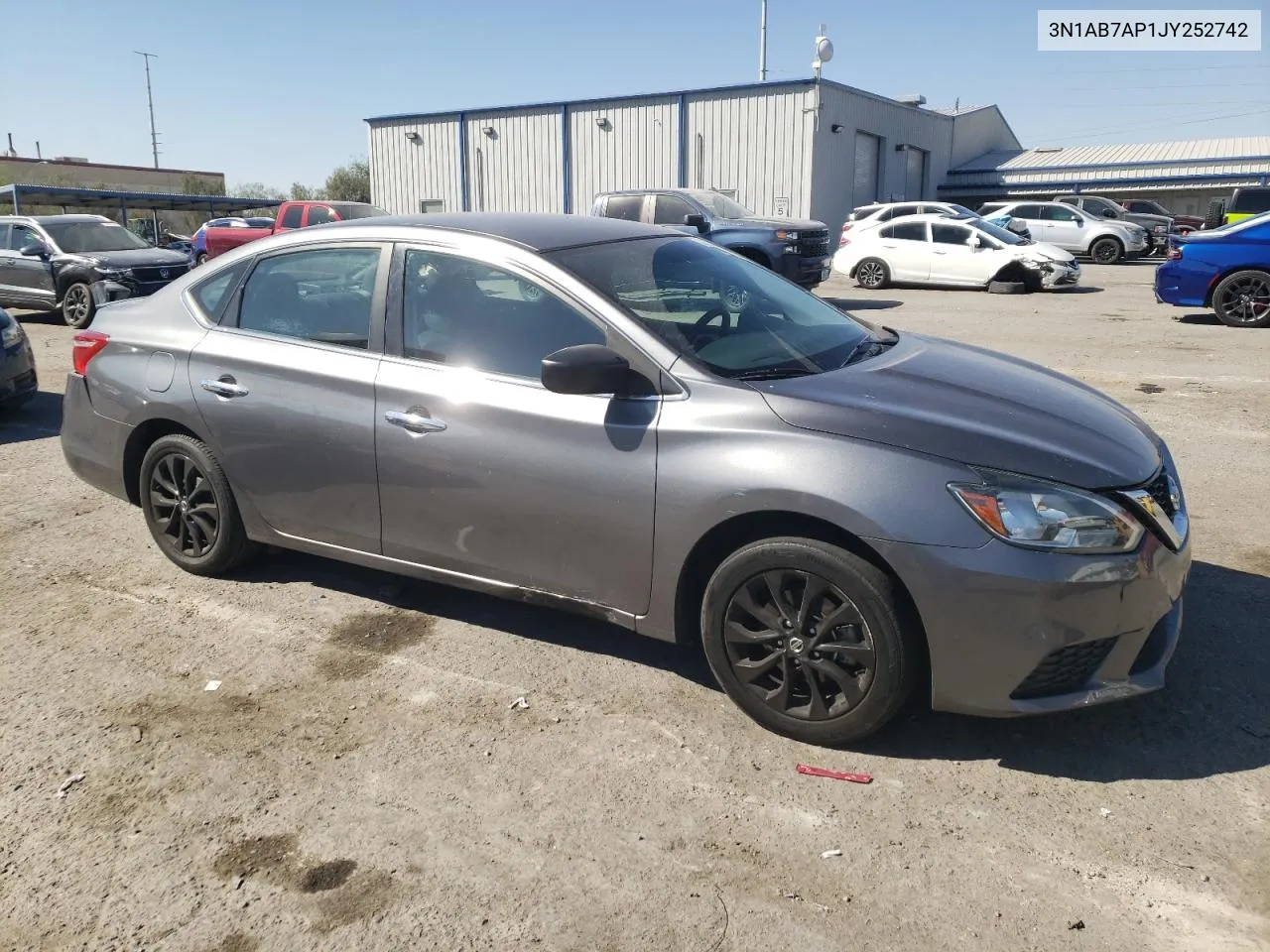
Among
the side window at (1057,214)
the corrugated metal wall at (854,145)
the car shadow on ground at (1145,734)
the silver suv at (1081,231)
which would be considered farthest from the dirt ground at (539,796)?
the corrugated metal wall at (854,145)

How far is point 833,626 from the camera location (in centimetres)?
327

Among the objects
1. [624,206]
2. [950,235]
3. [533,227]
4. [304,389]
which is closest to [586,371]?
[533,227]

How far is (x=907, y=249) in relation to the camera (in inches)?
792

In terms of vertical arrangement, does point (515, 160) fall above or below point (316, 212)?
above

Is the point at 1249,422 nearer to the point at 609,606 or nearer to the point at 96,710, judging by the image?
the point at 609,606

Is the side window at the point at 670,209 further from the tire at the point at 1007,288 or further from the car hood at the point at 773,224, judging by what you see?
the tire at the point at 1007,288

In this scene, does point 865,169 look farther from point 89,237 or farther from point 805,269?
point 89,237

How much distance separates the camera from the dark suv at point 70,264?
15.0 metres

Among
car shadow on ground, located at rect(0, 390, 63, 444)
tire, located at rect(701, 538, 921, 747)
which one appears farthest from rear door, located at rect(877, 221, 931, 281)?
tire, located at rect(701, 538, 921, 747)

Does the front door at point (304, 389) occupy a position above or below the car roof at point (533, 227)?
below

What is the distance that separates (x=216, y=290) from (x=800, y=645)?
3.21 metres

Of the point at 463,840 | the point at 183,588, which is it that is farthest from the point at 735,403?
the point at 183,588

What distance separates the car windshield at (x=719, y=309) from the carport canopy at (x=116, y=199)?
31.4 meters

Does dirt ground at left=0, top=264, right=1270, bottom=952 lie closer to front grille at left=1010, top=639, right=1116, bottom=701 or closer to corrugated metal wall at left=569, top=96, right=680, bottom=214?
front grille at left=1010, top=639, right=1116, bottom=701
